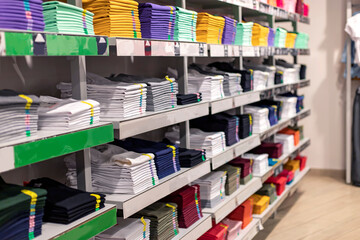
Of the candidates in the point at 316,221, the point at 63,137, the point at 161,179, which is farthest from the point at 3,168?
the point at 316,221

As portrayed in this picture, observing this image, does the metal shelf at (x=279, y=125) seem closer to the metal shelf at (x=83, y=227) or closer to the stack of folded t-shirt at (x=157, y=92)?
the stack of folded t-shirt at (x=157, y=92)

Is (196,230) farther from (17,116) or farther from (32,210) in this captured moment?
(17,116)

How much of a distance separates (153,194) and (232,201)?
4.83ft

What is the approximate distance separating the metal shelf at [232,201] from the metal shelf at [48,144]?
5.31 feet

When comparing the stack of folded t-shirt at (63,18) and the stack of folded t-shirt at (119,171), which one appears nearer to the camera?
the stack of folded t-shirt at (63,18)

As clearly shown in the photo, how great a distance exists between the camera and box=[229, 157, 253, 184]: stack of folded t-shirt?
14.7ft

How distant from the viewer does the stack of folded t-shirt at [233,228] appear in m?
4.06

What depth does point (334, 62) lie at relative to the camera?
7.45m

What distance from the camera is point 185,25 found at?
10.8 feet

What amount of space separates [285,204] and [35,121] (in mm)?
4699

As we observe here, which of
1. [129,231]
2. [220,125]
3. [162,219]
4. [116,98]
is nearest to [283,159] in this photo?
[220,125]

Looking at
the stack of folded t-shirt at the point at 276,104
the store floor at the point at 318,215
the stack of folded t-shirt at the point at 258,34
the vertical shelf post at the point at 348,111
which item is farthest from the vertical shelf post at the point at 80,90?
the vertical shelf post at the point at 348,111

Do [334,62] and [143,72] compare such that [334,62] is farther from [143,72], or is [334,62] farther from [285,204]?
[143,72]

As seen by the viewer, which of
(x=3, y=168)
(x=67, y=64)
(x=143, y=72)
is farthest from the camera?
(x=143, y=72)
